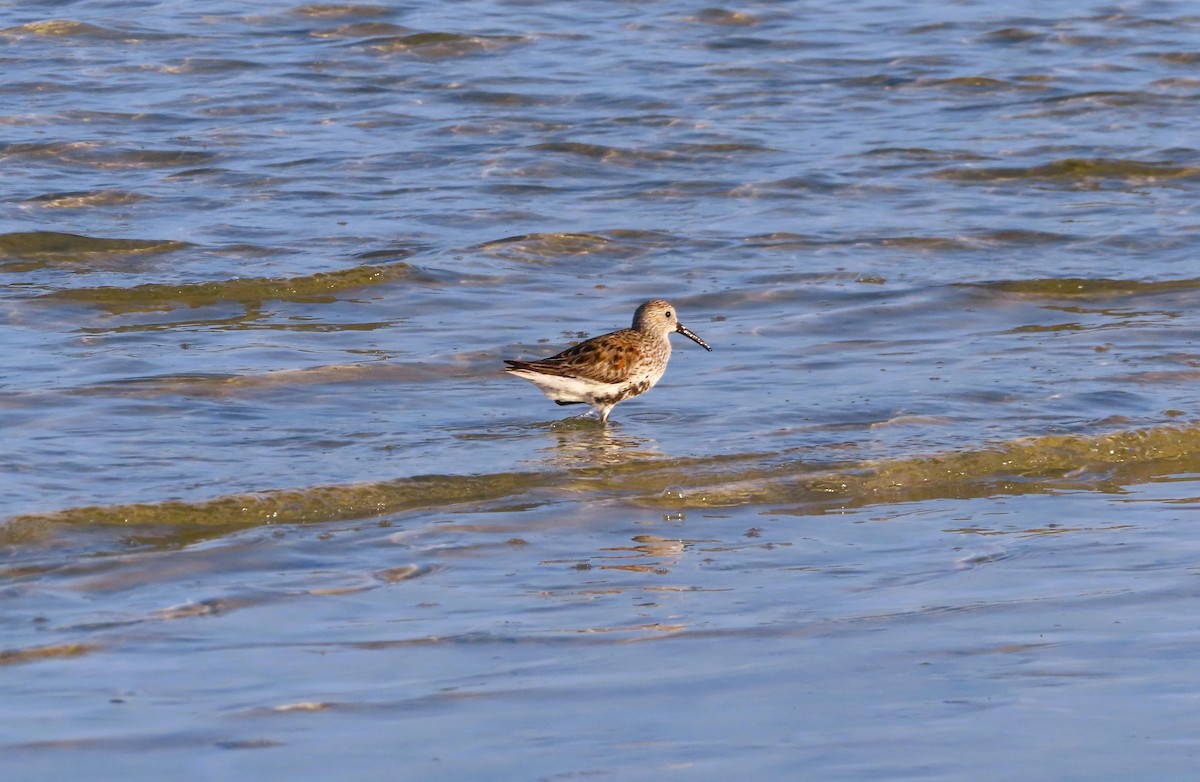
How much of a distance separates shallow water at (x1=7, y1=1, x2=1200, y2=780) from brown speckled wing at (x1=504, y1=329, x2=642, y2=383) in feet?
1.05

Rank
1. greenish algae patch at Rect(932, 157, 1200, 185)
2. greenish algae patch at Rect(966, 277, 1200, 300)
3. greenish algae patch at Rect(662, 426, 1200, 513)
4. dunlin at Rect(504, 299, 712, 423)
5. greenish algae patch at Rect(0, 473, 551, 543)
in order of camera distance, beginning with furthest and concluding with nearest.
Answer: greenish algae patch at Rect(932, 157, 1200, 185)
greenish algae patch at Rect(966, 277, 1200, 300)
dunlin at Rect(504, 299, 712, 423)
greenish algae patch at Rect(662, 426, 1200, 513)
greenish algae patch at Rect(0, 473, 551, 543)

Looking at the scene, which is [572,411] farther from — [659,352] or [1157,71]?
[1157,71]

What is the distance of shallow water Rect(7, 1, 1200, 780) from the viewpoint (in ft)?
17.6

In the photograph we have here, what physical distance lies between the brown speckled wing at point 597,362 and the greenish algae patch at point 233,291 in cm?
301

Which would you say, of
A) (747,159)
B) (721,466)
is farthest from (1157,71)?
(721,466)

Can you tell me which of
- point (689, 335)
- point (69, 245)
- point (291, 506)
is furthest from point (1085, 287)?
point (69, 245)

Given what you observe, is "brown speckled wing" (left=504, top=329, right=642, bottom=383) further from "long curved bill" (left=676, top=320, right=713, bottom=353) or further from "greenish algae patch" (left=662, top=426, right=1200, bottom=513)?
"greenish algae patch" (left=662, top=426, right=1200, bottom=513)

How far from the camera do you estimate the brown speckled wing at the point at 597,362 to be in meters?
9.82

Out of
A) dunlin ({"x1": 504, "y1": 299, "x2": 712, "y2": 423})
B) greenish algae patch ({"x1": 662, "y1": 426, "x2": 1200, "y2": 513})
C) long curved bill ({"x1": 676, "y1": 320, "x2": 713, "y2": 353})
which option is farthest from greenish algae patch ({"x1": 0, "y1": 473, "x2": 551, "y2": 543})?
long curved bill ({"x1": 676, "y1": 320, "x2": 713, "y2": 353})

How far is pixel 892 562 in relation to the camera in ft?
23.4

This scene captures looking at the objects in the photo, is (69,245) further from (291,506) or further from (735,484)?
(735,484)

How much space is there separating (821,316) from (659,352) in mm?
1934

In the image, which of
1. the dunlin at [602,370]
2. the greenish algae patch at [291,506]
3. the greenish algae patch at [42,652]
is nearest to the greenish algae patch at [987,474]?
the greenish algae patch at [291,506]

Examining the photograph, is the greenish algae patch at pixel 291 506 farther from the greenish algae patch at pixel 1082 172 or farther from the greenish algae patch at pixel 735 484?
the greenish algae patch at pixel 1082 172
